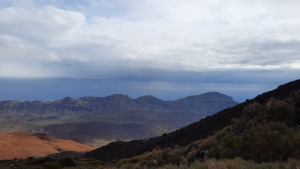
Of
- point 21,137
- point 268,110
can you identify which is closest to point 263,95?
point 268,110

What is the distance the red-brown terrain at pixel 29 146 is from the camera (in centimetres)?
10006

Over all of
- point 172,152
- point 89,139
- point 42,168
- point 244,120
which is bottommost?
point 89,139

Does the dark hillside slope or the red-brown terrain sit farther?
the red-brown terrain

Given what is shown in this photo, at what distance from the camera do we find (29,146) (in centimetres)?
11081

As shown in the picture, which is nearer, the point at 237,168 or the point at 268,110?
the point at 237,168

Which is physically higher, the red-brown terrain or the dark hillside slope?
the dark hillside slope

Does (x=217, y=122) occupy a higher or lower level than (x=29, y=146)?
higher

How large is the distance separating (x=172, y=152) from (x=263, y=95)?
28383 mm

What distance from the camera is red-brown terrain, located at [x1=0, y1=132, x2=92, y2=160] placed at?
100m

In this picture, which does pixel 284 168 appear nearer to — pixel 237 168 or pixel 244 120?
pixel 237 168

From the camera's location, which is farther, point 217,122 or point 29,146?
point 29,146

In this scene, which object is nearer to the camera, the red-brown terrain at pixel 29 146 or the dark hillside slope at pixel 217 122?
the dark hillside slope at pixel 217 122

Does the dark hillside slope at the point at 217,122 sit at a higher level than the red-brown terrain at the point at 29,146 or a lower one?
higher

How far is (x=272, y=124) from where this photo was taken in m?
21.0
